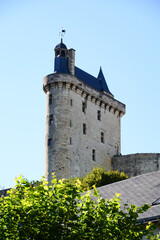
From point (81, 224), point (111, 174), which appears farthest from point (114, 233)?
point (111, 174)

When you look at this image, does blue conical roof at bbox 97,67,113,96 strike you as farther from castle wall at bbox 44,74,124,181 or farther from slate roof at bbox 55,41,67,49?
slate roof at bbox 55,41,67,49

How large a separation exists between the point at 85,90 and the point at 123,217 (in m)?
46.6

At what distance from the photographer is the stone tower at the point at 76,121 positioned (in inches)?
2339

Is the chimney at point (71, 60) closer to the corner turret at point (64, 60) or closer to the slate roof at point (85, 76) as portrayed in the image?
the corner turret at point (64, 60)

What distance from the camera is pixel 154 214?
67.4 feet

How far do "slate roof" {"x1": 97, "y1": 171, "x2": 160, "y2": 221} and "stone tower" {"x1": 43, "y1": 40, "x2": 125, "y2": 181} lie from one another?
97.9 ft

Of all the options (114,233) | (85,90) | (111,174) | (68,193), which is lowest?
(114,233)

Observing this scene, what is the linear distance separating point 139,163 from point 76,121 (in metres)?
7.84

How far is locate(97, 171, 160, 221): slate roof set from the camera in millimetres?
23109

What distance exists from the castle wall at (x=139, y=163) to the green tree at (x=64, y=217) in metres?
44.0

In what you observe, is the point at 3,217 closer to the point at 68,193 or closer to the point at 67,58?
the point at 68,193

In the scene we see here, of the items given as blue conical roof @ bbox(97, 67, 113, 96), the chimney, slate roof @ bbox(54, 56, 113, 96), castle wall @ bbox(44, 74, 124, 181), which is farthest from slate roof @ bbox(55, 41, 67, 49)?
blue conical roof @ bbox(97, 67, 113, 96)

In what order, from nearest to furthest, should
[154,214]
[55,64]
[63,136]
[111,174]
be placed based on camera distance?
1. [154,214]
2. [111,174]
3. [63,136]
4. [55,64]

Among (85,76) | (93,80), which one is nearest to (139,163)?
(85,76)
